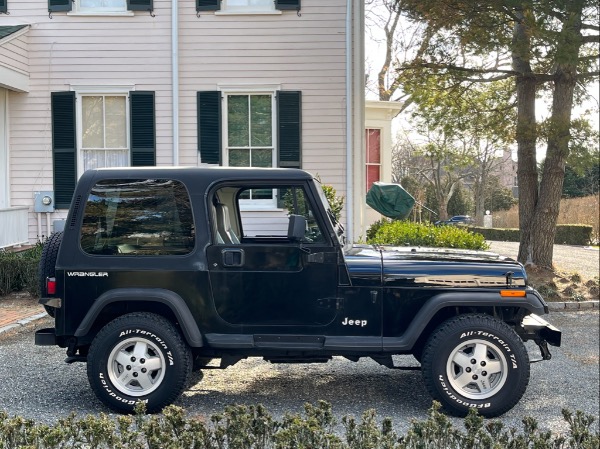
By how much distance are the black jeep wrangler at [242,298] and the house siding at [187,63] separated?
7803mm

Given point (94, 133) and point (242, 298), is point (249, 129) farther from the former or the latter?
point (242, 298)

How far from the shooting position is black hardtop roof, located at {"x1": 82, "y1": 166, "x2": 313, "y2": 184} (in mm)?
5574

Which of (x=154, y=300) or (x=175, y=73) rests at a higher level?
(x=175, y=73)

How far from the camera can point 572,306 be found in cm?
1102

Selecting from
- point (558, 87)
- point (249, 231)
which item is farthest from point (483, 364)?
point (558, 87)

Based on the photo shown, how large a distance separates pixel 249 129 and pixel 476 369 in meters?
8.76

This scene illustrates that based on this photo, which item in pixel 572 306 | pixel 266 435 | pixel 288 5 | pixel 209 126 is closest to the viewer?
pixel 266 435

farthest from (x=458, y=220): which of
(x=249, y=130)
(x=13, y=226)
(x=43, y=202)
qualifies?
(x=13, y=226)

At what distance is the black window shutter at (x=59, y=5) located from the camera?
1310 cm

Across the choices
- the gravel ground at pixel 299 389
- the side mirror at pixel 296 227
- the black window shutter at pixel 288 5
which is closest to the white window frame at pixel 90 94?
the black window shutter at pixel 288 5

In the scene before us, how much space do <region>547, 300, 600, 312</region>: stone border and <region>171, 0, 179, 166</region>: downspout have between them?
7188mm

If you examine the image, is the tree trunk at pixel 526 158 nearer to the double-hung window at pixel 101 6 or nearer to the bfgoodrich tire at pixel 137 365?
the double-hung window at pixel 101 6

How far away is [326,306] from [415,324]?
0.71 meters

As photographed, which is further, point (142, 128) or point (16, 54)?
point (142, 128)
